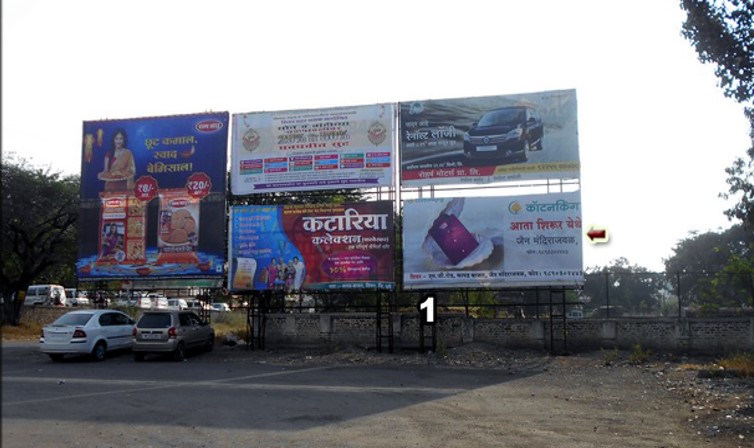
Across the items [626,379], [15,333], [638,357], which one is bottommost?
[626,379]

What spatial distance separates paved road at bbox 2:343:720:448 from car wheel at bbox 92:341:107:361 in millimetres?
2455

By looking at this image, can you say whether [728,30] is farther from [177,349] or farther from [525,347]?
[177,349]

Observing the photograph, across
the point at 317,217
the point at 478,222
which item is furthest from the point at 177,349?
the point at 478,222

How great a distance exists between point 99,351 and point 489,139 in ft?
48.9

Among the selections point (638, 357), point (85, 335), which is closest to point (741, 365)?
point (638, 357)

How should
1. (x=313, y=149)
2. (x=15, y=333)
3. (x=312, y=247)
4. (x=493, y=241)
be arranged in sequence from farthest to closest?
(x=313, y=149), (x=312, y=247), (x=493, y=241), (x=15, y=333)

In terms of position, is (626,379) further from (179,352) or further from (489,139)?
(179,352)

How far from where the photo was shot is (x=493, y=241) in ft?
72.8

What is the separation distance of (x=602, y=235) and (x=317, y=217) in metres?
9.85

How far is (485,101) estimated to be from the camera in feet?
75.6

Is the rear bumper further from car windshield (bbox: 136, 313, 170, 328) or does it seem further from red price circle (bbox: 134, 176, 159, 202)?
red price circle (bbox: 134, 176, 159, 202)

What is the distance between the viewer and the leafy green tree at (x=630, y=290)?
83.7 feet

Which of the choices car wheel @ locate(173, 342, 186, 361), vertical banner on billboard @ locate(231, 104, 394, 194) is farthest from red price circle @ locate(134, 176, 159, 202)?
car wheel @ locate(173, 342, 186, 361)

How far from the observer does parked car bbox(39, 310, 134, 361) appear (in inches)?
794
